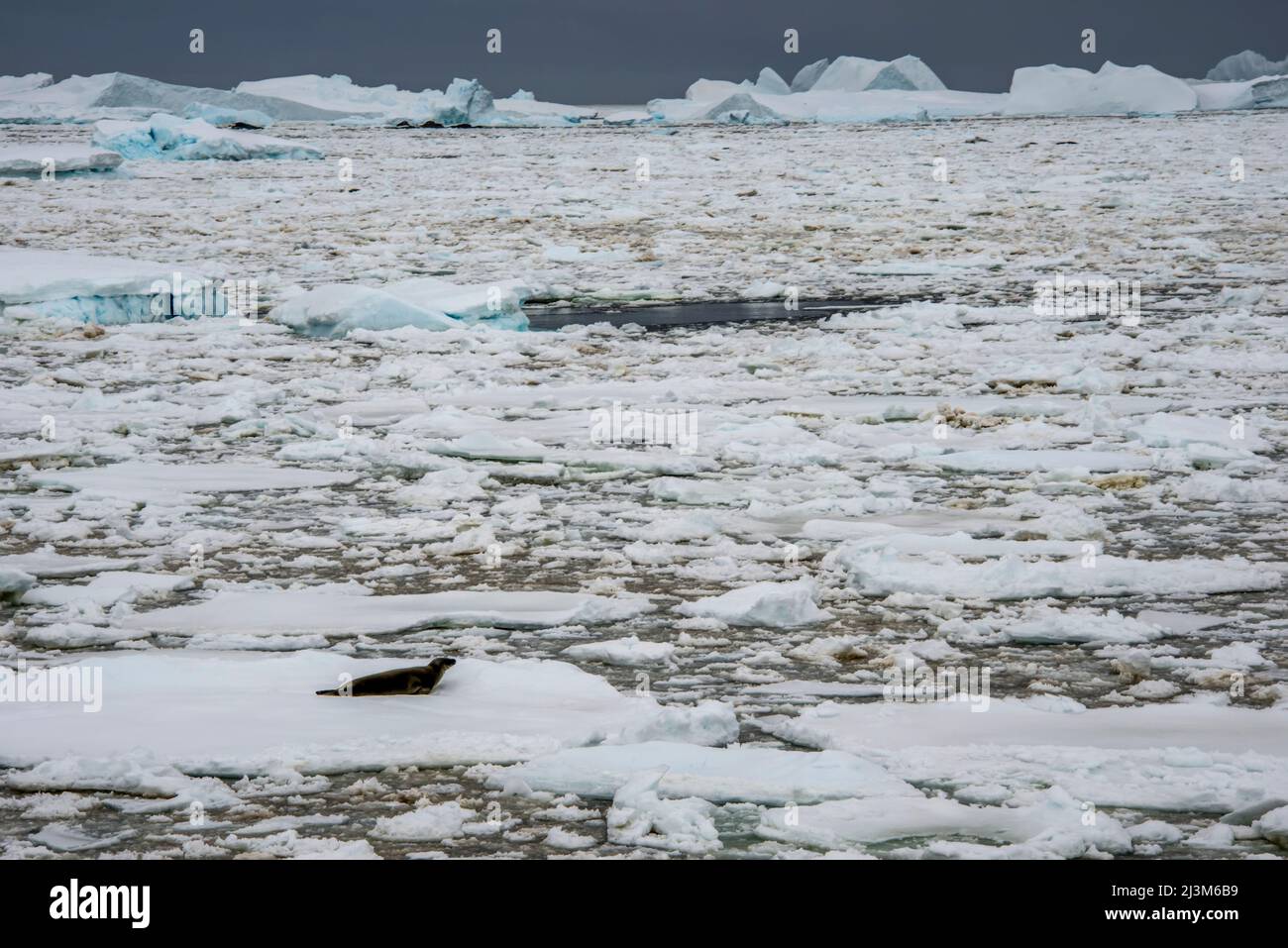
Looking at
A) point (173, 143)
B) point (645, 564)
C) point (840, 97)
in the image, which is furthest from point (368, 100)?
point (645, 564)

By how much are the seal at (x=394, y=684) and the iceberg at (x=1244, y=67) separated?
3205 inches

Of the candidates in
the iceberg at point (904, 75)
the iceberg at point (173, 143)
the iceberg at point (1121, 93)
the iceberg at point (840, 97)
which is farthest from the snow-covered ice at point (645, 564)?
the iceberg at point (904, 75)

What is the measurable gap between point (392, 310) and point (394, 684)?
21.4 feet

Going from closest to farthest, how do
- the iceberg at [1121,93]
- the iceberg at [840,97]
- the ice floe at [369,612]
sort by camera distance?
the ice floe at [369,612] → the iceberg at [1121,93] → the iceberg at [840,97]

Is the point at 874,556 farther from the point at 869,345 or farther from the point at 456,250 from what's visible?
the point at 456,250

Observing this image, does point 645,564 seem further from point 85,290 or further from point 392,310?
point 85,290

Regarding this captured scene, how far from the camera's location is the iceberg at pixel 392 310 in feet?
31.1

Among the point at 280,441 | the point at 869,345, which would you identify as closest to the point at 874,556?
the point at 280,441

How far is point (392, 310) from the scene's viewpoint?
9539 millimetres

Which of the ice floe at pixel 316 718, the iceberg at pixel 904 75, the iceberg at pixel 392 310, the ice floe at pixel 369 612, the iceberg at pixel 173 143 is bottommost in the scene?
the ice floe at pixel 316 718

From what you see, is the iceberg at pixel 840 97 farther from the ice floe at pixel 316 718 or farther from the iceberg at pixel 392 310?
the ice floe at pixel 316 718
